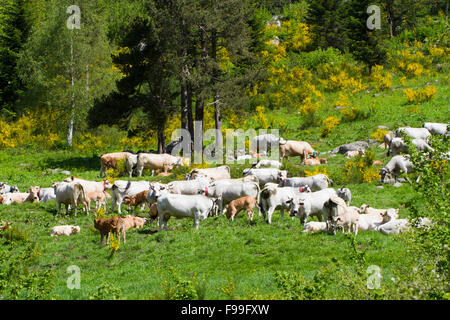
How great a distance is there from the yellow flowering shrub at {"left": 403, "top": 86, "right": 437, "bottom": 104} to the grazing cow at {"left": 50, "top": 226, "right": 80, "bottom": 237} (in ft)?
88.6

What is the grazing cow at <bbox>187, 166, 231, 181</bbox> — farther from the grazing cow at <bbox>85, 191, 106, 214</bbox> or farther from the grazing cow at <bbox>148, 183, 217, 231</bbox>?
the grazing cow at <bbox>148, 183, 217, 231</bbox>

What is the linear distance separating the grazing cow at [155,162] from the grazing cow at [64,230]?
11041 millimetres

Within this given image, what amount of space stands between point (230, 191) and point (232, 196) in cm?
20

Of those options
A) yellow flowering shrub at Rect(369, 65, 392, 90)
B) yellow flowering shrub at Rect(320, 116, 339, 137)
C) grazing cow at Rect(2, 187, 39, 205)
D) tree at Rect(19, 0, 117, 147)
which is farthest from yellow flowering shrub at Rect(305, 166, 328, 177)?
tree at Rect(19, 0, 117, 147)

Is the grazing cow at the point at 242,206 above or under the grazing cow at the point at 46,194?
above

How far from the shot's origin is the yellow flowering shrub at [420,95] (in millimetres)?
36787

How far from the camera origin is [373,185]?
23109 mm

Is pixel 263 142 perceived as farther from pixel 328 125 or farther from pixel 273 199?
pixel 273 199

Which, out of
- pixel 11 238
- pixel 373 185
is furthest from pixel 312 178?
pixel 11 238

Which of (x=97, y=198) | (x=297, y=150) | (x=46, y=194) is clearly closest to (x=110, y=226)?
(x=97, y=198)

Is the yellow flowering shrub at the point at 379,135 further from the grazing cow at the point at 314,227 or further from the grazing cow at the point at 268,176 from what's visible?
the grazing cow at the point at 314,227

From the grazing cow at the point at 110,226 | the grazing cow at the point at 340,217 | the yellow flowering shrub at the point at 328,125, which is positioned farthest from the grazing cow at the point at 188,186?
the yellow flowering shrub at the point at 328,125

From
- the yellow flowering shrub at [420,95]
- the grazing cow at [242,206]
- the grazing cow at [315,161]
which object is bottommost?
the grazing cow at [242,206]

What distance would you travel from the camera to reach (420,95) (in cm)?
3709
